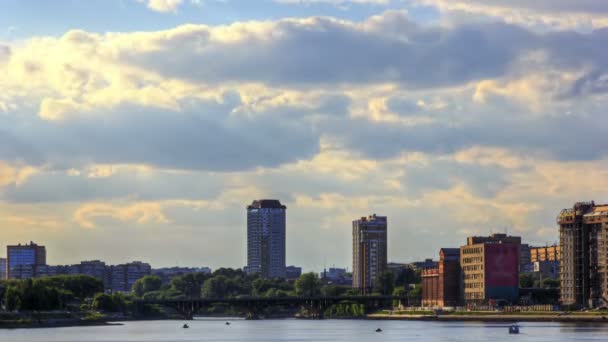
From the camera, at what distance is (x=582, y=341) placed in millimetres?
195250

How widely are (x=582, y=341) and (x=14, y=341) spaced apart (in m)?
78.3

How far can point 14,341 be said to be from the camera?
643ft
